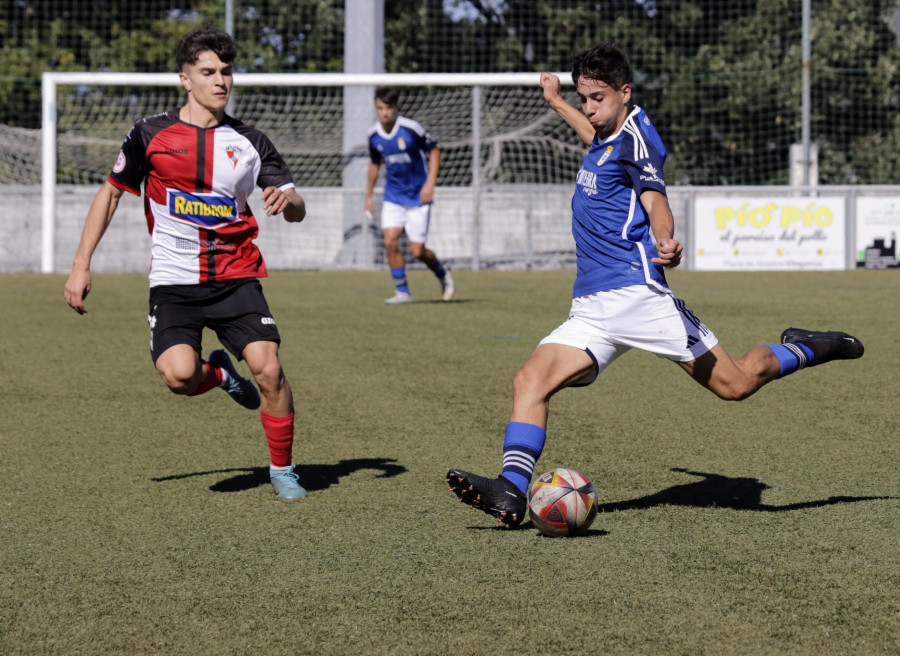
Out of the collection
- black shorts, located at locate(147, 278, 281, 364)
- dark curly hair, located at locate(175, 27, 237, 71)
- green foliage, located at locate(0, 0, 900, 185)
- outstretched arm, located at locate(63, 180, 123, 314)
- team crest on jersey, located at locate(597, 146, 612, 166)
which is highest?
green foliage, located at locate(0, 0, 900, 185)

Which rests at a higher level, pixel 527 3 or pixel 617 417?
pixel 527 3

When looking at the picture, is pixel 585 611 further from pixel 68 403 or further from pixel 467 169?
pixel 467 169

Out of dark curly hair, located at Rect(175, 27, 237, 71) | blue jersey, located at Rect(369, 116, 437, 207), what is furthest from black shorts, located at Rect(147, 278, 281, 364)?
blue jersey, located at Rect(369, 116, 437, 207)

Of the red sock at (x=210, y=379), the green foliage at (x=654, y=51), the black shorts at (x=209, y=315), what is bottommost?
the red sock at (x=210, y=379)

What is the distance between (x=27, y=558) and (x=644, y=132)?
8.68ft

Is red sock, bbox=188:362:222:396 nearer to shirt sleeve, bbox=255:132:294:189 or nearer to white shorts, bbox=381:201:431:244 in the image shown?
shirt sleeve, bbox=255:132:294:189

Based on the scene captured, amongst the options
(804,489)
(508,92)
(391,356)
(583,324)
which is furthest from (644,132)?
(508,92)

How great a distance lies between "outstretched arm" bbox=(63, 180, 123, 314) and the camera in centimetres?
509

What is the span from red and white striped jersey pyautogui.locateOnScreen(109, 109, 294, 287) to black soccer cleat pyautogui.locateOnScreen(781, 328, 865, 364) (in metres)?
2.26

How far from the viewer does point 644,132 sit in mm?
4613

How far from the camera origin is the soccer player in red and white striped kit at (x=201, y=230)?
5066 mm

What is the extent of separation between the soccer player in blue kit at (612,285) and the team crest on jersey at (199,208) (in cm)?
150

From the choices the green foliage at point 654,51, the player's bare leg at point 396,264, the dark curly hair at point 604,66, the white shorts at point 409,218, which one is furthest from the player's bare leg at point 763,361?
the green foliage at point 654,51

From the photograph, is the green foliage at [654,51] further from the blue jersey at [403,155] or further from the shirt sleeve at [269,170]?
the shirt sleeve at [269,170]
